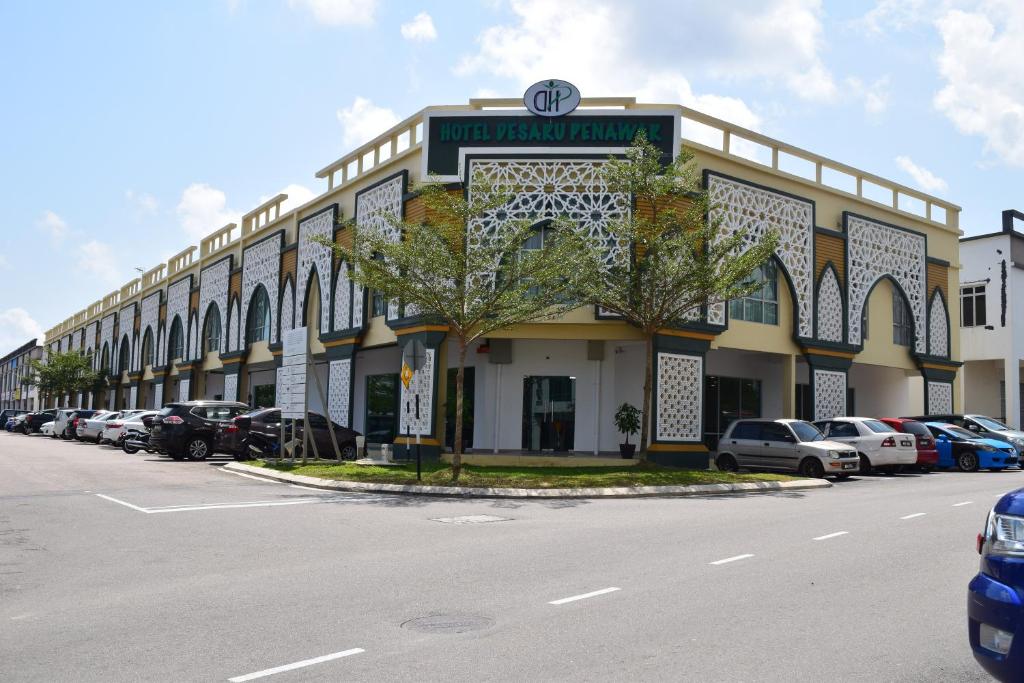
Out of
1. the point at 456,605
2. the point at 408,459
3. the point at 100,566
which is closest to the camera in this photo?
the point at 456,605

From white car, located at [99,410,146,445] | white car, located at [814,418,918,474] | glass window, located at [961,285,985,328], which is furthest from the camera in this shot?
glass window, located at [961,285,985,328]

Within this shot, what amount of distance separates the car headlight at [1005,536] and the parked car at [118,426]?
31.7 m

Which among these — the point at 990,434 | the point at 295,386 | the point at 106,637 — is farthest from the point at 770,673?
the point at 990,434

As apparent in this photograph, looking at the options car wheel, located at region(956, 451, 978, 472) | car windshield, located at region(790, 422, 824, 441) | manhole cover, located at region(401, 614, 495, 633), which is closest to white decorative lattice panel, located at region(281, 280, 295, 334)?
car windshield, located at region(790, 422, 824, 441)

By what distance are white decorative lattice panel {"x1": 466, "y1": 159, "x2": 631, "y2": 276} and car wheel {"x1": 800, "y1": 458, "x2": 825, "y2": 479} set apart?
7.86 meters

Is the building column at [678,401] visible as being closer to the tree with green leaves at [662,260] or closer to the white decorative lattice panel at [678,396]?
the white decorative lattice panel at [678,396]

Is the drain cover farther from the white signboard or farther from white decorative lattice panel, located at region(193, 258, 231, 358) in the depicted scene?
white decorative lattice panel, located at region(193, 258, 231, 358)

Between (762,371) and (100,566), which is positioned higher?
(762,371)

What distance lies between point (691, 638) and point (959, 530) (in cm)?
730

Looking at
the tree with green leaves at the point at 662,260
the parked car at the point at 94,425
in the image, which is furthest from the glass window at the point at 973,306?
the parked car at the point at 94,425

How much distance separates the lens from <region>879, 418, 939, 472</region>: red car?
79.0 feet

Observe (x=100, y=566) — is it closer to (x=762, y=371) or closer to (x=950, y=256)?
(x=762, y=371)

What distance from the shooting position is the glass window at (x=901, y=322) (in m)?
34.4

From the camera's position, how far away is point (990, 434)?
2662cm
